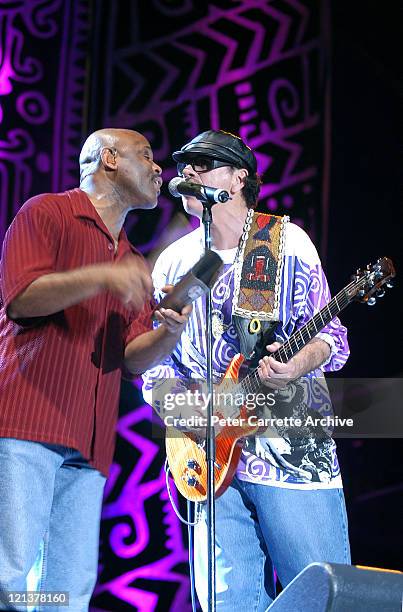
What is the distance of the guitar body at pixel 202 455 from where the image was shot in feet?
9.81

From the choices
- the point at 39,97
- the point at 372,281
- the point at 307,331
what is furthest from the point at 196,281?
the point at 39,97

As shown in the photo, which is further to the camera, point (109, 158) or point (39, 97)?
point (39, 97)

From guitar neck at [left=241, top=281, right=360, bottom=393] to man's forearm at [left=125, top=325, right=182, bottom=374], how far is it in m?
0.53

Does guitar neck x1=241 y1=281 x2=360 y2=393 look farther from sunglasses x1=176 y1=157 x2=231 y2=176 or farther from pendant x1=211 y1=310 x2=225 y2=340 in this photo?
sunglasses x1=176 y1=157 x2=231 y2=176

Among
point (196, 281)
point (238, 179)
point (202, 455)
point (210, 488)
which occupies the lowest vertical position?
point (210, 488)

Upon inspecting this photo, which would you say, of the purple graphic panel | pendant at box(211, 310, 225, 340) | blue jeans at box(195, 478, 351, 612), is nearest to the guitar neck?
pendant at box(211, 310, 225, 340)

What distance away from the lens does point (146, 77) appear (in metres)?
4.32

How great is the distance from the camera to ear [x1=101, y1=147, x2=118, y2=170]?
2.85 m

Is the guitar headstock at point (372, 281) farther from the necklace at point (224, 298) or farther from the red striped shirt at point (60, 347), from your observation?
the red striped shirt at point (60, 347)

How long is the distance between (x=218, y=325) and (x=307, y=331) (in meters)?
0.38

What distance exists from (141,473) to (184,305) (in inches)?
72.0

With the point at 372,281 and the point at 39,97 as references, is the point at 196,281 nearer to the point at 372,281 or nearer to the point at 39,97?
the point at 372,281

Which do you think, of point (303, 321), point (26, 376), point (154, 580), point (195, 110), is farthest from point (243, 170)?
point (154, 580)

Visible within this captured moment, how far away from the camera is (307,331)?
3.04 metres
